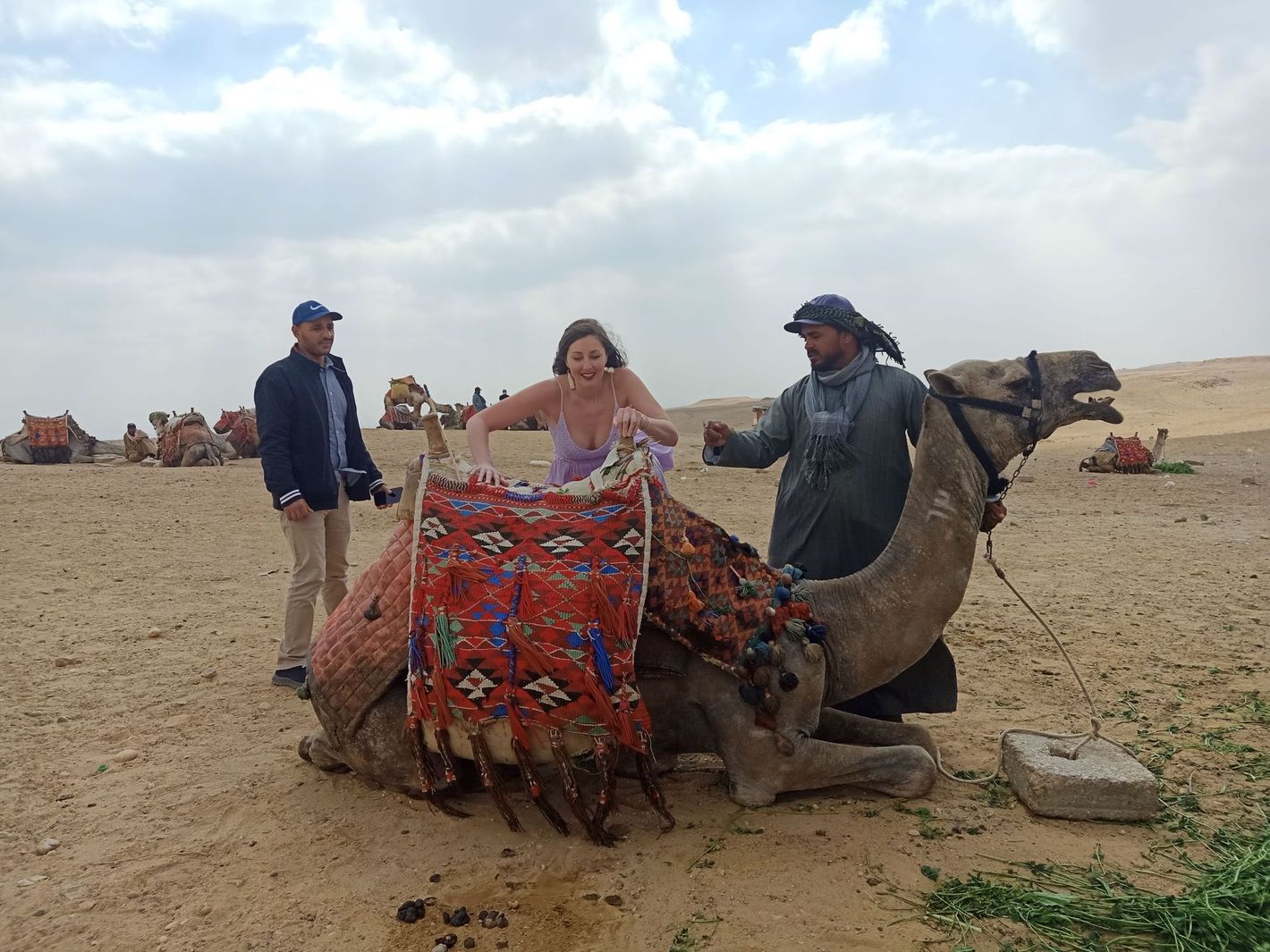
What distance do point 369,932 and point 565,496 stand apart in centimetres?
171

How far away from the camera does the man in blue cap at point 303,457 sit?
208 inches

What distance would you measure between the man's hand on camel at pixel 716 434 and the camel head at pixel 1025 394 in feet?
3.42

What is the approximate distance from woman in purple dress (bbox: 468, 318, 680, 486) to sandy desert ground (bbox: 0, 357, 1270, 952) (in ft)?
5.20

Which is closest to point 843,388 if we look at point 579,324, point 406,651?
point 579,324

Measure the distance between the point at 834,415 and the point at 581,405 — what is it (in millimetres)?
1239

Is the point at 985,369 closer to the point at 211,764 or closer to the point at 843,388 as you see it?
the point at 843,388

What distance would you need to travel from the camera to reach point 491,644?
3.39 meters

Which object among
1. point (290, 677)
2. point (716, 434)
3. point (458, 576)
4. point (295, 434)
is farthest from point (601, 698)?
point (295, 434)

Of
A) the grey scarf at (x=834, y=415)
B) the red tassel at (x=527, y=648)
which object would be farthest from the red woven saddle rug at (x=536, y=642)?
the grey scarf at (x=834, y=415)

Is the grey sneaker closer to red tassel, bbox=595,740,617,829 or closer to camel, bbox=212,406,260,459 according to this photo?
red tassel, bbox=595,740,617,829

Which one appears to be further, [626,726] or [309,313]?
[309,313]

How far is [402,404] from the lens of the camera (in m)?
26.7

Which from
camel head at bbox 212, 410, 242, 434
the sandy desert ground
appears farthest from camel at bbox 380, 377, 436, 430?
the sandy desert ground

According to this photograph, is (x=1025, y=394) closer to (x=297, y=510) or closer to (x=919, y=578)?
(x=919, y=578)
